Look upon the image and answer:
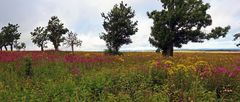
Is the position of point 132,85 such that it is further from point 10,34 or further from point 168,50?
point 10,34

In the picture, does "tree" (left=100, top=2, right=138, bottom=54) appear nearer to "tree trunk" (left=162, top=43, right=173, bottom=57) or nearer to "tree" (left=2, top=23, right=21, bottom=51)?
"tree trunk" (left=162, top=43, right=173, bottom=57)

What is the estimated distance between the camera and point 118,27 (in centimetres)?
5581

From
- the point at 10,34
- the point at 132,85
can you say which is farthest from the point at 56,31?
the point at 132,85

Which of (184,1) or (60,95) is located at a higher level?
(184,1)

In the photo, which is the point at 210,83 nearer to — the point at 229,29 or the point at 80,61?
the point at 80,61

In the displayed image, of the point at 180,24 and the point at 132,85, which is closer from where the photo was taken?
the point at 132,85

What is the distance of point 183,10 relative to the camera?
154 feet

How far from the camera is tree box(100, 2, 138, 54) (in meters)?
55.7

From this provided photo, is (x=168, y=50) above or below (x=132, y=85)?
above

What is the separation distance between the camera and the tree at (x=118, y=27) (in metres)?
55.7

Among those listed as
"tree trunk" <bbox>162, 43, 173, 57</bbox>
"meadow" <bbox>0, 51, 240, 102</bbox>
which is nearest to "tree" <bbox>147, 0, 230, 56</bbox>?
"tree trunk" <bbox>162, 43, 173, 57</bbox>

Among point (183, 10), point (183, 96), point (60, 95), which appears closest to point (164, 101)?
point (183, 96)

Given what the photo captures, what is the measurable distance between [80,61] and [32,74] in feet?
14.8

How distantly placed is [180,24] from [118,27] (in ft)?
33.9
